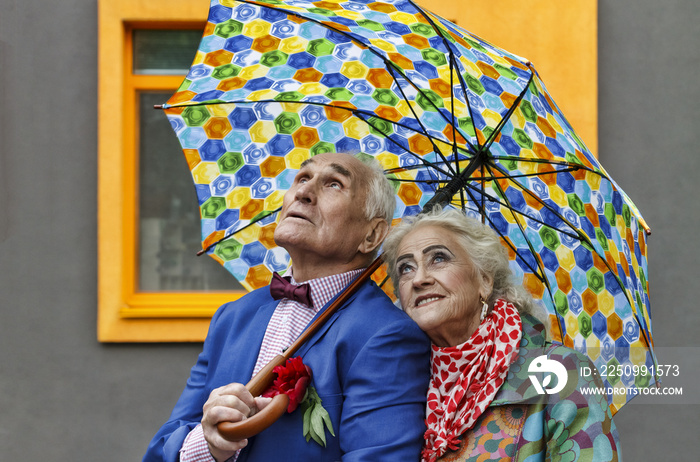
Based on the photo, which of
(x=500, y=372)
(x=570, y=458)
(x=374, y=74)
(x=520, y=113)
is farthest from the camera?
(x=374, y=74)

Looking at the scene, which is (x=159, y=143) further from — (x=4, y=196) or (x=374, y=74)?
(x=374, y=74)

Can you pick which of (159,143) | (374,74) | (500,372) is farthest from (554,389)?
(159,143)

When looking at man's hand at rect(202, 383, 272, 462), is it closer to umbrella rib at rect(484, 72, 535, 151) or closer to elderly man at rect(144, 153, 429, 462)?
elderly man at rect(144, 153, 429, 462)

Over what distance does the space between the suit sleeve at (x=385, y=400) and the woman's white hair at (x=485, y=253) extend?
30cm

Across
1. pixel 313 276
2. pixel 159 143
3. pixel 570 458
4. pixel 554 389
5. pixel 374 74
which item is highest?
pixel 159 143

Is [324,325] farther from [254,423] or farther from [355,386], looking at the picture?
[254,423]

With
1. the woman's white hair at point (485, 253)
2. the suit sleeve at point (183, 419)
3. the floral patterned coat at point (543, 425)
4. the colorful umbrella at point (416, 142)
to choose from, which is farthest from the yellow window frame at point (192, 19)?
the floral patterned coat at point (543, 425)

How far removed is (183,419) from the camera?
7.53ft

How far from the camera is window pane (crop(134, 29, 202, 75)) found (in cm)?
521

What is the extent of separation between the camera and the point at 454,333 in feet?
6.98

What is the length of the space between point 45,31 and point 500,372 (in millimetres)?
4433

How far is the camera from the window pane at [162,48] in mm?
5211

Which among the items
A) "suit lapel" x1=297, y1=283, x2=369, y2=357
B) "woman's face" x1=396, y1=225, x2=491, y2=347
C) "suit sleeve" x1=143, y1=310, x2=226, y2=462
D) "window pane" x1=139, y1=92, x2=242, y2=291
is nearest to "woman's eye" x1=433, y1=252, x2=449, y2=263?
"woman's face" x1=396, y1=225, x2=491, y2=347

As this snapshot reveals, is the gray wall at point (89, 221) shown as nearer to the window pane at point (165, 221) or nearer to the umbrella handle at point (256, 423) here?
the window pane at point (165, 221)
